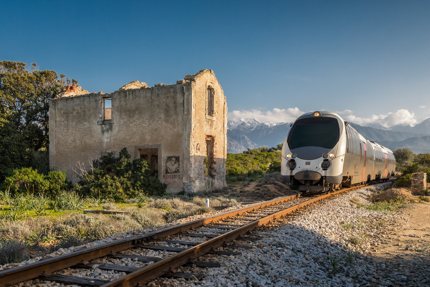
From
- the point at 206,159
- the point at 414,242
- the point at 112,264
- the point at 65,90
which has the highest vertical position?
the point at 65,90

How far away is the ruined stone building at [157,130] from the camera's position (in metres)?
19.5

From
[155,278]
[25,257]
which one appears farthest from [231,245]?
[25,257]

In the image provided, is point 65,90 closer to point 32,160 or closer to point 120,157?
point 32,160

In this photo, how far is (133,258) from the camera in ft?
20.6

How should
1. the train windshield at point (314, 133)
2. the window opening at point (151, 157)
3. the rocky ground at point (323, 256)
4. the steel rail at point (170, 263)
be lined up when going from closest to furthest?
the steel rail at point (170, 263) → the rocky ground at point (323, 256) → the train windshield at point (314, 133) → the window opening at point (151, 157)

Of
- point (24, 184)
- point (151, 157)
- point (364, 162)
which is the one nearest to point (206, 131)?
point (151, 157)

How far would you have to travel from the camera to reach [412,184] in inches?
837

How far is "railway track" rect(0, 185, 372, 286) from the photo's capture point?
4.98 meters

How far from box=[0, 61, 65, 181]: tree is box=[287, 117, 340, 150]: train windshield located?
54.4 feet

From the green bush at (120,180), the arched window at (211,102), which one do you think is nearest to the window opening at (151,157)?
the green bush at (120,180)

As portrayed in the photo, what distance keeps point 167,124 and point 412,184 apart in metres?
13.9

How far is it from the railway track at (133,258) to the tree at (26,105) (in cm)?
1888

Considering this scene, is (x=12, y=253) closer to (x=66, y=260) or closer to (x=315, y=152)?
(x=66, y=260)

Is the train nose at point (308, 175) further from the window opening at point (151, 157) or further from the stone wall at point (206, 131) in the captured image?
the window opening at point (151, 157)
